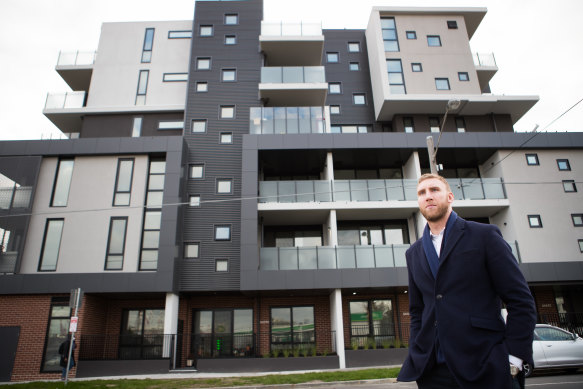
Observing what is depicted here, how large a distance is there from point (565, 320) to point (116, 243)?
22.8 metres

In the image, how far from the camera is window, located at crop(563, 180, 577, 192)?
20.1m

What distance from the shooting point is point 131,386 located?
11.4 metres

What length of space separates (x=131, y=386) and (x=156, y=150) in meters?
11.3

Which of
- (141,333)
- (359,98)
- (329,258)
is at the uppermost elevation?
(359,98)

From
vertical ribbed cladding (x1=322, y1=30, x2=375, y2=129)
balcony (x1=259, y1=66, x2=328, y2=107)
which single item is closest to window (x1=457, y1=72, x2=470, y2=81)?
vertical ribbed cladding (x1=322, y1=30, x2=375, y2=129)

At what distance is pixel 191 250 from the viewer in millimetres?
19125

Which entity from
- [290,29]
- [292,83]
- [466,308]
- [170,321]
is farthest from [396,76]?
→ [466,308]

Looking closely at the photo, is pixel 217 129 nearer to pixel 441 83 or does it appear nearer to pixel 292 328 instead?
pixel 292 328

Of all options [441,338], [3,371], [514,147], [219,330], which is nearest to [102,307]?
[3,371]

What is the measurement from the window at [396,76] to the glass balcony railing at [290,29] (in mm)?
4793

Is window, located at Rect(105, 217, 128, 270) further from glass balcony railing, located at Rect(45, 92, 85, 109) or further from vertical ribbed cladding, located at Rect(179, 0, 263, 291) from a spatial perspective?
glass balcony railing, located at Rect(45, 92, 85, 109)

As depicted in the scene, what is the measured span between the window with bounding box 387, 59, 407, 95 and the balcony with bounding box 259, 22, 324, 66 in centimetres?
442

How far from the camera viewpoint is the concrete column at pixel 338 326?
16578 millimetres

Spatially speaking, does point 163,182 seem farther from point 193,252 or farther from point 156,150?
point 193,252
